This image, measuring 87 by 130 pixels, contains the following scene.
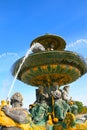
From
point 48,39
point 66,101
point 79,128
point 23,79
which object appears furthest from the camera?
point 48,39

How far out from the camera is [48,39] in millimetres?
14430

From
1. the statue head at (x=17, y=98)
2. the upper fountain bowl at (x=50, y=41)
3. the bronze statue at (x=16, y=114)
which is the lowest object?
the bronze statue at (x=16, y=114)

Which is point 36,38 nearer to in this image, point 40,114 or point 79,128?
point 40,114

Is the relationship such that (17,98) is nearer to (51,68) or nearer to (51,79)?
(51,68)

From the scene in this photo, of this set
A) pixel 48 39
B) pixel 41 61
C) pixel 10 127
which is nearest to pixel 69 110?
pixel 41 61

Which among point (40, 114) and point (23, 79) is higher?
point (23, 79)

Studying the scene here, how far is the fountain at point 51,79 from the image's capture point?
11.4 metres

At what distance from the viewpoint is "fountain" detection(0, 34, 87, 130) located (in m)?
11.4

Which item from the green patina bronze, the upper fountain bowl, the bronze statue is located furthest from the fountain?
the bronze statue

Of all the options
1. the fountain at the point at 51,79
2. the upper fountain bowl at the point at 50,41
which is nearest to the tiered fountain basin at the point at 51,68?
the fountain at the point at 51,79

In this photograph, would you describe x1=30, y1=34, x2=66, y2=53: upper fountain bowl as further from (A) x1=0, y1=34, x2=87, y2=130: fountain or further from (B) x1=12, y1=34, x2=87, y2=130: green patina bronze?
(B) x1=12, y1=34, x2=87, y2=130: green patina bronze

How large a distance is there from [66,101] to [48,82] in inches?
46.1

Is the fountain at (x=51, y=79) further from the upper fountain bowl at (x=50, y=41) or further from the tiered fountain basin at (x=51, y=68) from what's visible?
the upper fountain bowl at (x=50, y=41)

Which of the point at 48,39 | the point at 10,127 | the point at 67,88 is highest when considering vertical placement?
the point at 48,39
